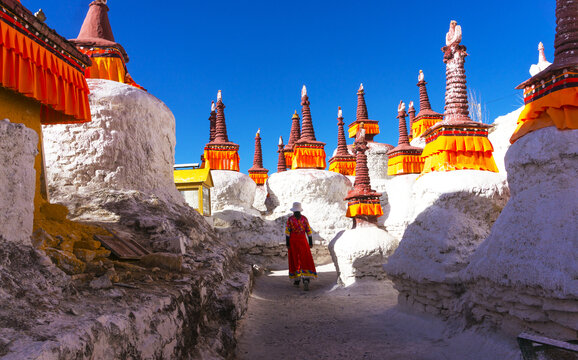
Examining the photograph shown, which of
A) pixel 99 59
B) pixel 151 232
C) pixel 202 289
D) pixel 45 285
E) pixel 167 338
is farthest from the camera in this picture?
pixel 99 59

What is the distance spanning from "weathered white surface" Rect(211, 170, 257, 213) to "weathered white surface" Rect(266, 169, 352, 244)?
1.34 m

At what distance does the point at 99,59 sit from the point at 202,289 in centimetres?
635

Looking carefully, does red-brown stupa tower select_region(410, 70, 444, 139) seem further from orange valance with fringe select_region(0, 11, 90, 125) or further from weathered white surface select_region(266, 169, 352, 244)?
orange valance with fringe select_region(0, 11, 90, 125)

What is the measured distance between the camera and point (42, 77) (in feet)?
11.5

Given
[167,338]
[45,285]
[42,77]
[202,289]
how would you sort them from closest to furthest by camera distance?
[45,285], [167,338], [42,77], [202,289]

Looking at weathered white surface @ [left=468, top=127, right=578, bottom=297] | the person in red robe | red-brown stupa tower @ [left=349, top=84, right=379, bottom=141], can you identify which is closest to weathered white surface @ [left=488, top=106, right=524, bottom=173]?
red-brown stupa tower @ [left=349, top=84, right=379, bottom=141]

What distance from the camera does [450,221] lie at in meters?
5.23

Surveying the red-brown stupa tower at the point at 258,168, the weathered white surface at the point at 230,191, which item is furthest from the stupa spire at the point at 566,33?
the red-brown stupa tower at the point at 258,168

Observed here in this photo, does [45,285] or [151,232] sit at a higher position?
[151,232]

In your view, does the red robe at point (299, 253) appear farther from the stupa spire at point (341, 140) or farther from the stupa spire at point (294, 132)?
the stupa spire at point (294, 132)

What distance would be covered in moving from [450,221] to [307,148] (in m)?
11.7

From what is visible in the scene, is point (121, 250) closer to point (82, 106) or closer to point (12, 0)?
point (82, 106)

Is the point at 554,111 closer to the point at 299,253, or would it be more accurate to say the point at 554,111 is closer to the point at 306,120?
the point at 299,253

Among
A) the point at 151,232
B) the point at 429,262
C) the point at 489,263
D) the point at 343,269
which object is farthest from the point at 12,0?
the point at 343,269
